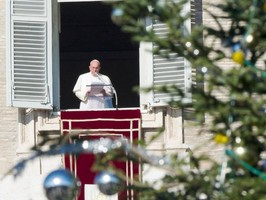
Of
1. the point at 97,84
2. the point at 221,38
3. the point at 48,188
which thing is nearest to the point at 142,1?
the point at 221,38

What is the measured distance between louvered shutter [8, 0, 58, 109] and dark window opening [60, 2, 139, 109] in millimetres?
6370

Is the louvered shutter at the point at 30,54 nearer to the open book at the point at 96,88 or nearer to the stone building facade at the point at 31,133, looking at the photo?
the stone building facade at the point at 31,133

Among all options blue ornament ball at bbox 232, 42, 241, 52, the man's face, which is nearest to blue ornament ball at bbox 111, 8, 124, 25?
blue ornament ball at bbox 232, 42, 241, 52

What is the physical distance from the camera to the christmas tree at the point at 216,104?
1388cm

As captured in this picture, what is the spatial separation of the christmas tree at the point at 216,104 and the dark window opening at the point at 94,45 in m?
15.7

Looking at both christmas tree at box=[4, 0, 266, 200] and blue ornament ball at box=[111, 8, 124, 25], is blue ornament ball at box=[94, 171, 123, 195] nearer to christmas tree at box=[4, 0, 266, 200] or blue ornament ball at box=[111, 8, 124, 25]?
christmas tree at box=[4, 0, 266, 200]

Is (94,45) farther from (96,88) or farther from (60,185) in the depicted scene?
(60,185)

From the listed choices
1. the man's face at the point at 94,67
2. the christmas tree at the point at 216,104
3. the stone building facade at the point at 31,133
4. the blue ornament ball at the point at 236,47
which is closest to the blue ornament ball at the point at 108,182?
→ the christmas tree at the point at 216,104

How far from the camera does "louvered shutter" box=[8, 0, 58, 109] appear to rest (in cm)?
2345

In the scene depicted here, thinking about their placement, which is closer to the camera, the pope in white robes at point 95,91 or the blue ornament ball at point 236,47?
the blue ornament ball at point 236,47

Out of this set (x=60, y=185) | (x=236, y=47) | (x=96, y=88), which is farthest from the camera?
(x=96, y=88)

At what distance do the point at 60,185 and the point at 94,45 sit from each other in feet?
56.7

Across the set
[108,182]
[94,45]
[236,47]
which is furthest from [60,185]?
[94,45]

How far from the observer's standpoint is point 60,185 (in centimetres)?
1448
